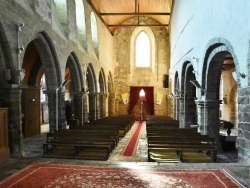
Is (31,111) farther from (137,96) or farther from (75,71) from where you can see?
(137,96)

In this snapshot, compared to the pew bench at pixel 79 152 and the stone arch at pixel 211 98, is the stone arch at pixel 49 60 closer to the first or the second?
the pew bench at pixel 79 152

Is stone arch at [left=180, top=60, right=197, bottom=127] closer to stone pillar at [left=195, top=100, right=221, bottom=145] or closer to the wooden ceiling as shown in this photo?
stone pillar at [left=195, top=100, right=221, bottom=145]

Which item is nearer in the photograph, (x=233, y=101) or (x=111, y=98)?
(x=233, y=101)

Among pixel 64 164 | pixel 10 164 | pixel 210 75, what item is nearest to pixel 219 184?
pixel 64 164

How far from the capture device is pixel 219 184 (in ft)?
15.8

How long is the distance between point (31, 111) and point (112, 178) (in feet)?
32.8

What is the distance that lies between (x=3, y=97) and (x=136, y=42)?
61.7 ft

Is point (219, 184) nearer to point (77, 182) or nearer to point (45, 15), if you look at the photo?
point (77, 182)

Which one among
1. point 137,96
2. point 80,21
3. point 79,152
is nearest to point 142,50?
point 137,96

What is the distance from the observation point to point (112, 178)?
5148mm

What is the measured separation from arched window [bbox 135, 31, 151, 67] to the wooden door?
12164 millimetres

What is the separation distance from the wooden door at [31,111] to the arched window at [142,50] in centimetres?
1216

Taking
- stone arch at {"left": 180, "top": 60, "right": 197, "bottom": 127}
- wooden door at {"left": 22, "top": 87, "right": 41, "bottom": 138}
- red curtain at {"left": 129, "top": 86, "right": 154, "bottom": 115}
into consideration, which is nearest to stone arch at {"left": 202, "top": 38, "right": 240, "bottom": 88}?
stone arch at {"left": 180, "top": 60, "right": 197, "bottom": 127}

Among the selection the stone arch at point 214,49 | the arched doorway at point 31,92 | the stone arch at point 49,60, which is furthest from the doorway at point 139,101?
the stone arch at point 214,49
